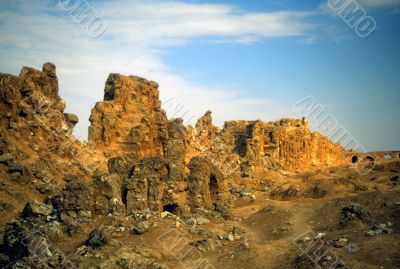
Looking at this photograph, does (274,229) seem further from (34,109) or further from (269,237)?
(34,109)

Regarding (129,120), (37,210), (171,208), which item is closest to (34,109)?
(129,120)

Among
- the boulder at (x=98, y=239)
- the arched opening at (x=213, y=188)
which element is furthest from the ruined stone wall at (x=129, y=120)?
the boulder at (x=98, y=239)

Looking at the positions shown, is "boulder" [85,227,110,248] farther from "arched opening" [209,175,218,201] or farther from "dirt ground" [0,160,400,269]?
"arched opening" [209,175,218,201]

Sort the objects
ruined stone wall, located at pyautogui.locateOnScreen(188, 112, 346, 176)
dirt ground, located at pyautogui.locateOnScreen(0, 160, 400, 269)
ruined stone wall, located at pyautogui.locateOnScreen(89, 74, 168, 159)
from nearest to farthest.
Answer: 1. dirt ground, located at pyautogui.locateOnScreen(0, 160, 400, 269)
2. ruined stone wall, located at pyautogui.locateOnScreen(89, 74, 168, 159)
3. ruined stone wall, located at pyautogui.locateOnScreen(188, 112, 346, 176)

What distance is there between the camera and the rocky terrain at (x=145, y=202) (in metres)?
13.8

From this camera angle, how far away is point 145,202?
774 inches

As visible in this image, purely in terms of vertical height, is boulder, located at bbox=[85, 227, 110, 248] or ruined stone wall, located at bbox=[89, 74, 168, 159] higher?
ruined stone wall, located at bbox=[89, 74, 168, 159]

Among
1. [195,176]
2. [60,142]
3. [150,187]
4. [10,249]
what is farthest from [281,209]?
[60,142]

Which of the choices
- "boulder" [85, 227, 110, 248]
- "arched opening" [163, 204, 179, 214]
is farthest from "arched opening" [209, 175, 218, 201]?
"boulder" [85, 227, 110, 248]

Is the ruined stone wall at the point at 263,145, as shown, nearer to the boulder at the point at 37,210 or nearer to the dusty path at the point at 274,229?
the dusty path at the point at 274,229

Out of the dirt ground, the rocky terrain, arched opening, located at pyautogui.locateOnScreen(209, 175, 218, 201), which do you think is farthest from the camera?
arched opening, located at pyautogui.locateOnScreen(209, 175, 218, 201)

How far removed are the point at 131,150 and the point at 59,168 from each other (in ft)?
27.1

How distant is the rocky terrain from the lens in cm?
1384

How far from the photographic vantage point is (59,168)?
25.1 metres
